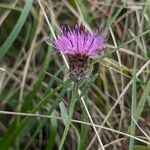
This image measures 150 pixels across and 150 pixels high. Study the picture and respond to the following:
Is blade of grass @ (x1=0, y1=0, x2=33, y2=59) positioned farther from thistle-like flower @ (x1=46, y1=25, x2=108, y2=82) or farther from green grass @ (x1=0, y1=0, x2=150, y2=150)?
thistle-like flower @ (x1=46, y1=25, x2=108, y2=82)

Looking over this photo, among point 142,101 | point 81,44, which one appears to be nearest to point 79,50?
point 81,44

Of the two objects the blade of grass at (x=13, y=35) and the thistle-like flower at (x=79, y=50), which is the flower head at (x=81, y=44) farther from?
the blade of grass at (x=13, y=35)

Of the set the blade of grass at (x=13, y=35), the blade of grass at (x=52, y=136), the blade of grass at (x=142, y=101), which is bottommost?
the blade of grass at (x=52, y=136)

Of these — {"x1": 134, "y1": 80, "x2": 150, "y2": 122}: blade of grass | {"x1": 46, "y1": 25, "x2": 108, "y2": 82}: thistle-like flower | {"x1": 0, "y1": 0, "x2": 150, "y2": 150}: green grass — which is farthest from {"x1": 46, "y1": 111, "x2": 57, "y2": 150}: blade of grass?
{"x1": 46, "y1": 25, "x2": 108, "y2": 82}: thistle-like flower

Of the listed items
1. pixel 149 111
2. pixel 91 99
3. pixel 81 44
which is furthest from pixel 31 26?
pixel 81 44

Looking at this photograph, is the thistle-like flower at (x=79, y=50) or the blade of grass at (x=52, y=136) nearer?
the thistle-like flower at (x=79, y=50)

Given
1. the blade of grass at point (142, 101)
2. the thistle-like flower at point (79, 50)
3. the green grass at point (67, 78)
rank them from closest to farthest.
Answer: the thistle-like flower at point (79, 50) → the blade of grass at point (142, 101) → the green grass at point (67, 78)

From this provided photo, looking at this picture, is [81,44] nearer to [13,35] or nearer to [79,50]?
[79,50]

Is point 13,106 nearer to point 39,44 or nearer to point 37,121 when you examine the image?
point 37,121

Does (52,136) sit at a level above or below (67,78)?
below

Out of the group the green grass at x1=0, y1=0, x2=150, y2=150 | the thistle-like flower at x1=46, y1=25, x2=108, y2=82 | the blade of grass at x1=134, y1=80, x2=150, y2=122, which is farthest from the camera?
the green grass at x1=0, y1=0, x2=150, y2=150

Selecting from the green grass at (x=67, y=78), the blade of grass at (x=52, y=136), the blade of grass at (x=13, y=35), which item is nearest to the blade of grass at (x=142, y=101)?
the green grass at (x=67, y=78)
